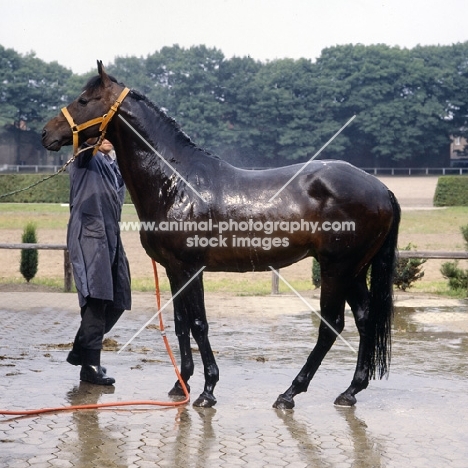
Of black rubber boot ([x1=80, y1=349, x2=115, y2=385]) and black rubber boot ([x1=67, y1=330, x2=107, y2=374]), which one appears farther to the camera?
black rubber boot ([x1=67, y1=330, x2=107, y2=374])

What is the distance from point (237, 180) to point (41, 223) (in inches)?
827

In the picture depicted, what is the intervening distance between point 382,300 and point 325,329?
0.50 meters

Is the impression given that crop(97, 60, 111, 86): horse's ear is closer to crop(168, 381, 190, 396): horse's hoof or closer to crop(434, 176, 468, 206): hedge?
crop(168, 381, 190, 396): horse's hoof

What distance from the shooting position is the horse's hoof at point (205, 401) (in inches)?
234

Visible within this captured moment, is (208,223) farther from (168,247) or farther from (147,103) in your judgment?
(147,103)

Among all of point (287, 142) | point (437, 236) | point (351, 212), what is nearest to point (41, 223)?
point (437, 236)

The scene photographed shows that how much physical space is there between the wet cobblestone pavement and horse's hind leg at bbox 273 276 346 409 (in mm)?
122

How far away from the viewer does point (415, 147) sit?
75000mm

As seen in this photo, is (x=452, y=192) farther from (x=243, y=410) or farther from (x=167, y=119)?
(x=243, y=410)

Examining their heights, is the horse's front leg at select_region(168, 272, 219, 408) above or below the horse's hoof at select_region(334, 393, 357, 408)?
above

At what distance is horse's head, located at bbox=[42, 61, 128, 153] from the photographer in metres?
6.07

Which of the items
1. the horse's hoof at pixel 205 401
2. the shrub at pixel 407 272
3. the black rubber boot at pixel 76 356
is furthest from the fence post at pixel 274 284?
the horse's hoof at pixel 205 401

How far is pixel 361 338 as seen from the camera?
6.23 m

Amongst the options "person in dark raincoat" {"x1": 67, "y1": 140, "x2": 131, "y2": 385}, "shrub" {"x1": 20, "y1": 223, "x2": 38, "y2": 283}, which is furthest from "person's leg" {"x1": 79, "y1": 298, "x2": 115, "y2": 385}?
"shrub" {"x1": 20, "y1": 223, "x2": 38, "y2": 283}
